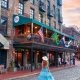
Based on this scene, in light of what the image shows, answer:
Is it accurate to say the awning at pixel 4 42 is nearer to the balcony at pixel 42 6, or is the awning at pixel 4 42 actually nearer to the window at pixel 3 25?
the window at pixel 3 25

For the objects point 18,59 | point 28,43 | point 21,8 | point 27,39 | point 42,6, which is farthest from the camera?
point 42,6

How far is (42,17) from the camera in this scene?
42000 mm

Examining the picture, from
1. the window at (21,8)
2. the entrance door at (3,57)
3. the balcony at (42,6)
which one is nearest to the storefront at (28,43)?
the window at (21,8)

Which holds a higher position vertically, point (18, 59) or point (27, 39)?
point (27, 39)

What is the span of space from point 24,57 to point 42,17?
9170mm

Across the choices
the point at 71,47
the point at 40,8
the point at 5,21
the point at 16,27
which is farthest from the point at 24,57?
the point at 71,47

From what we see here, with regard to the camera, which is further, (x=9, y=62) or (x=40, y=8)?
(x=40, y=8)

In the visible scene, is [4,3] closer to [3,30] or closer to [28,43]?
[3,30]

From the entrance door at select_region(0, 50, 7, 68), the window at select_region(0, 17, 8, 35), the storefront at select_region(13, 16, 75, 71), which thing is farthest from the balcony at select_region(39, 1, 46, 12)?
the entrance door at select_region(0, 50, 7, 68)

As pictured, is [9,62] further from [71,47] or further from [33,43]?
[71,47]

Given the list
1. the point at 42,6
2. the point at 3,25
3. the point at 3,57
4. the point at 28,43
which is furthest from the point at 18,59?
the point at 42,6

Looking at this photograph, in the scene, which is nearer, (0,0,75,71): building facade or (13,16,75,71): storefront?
(0,0,75,71): building facade

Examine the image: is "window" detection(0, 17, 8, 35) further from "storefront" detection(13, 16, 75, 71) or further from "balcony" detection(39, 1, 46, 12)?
"balcony" detection(39, 1, 46, 12)

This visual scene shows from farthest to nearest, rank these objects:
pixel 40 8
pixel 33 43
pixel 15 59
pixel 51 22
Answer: pixel 51 22, pixel 40 8, pixel 15 59, pixel 33 43
